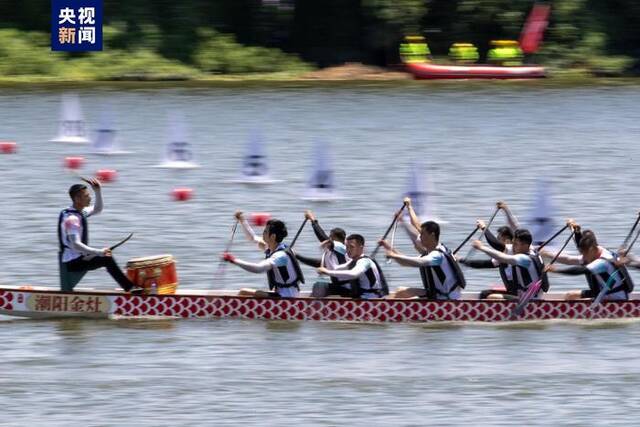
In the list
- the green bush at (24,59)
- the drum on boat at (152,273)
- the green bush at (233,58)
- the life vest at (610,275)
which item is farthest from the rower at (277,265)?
the green bush at (233,58)

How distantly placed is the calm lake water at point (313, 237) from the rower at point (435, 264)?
460mm

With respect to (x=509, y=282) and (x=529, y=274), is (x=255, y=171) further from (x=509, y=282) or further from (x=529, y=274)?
(x=529, y=274)

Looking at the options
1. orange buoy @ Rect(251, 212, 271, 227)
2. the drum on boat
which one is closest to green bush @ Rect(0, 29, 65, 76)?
orange buoy @ Rect(251, 212, 271, 227)

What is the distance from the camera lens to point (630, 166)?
3359 centimetres

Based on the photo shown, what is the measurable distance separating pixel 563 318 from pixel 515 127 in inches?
826

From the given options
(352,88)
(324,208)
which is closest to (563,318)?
(324,208)

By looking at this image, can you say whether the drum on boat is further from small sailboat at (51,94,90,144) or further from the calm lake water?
small sailboat at (51,94,90,144)

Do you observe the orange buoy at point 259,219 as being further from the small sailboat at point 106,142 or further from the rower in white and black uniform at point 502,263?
the small sailboat at point 106,142

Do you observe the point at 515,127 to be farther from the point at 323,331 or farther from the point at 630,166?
the point at 323,331

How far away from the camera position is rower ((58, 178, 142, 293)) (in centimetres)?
1834

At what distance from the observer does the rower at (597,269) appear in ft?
60.7

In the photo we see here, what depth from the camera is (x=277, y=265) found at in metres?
18.3

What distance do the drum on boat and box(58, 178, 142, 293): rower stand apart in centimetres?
10

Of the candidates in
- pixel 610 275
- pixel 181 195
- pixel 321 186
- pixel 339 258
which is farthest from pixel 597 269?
pixel 181 195
